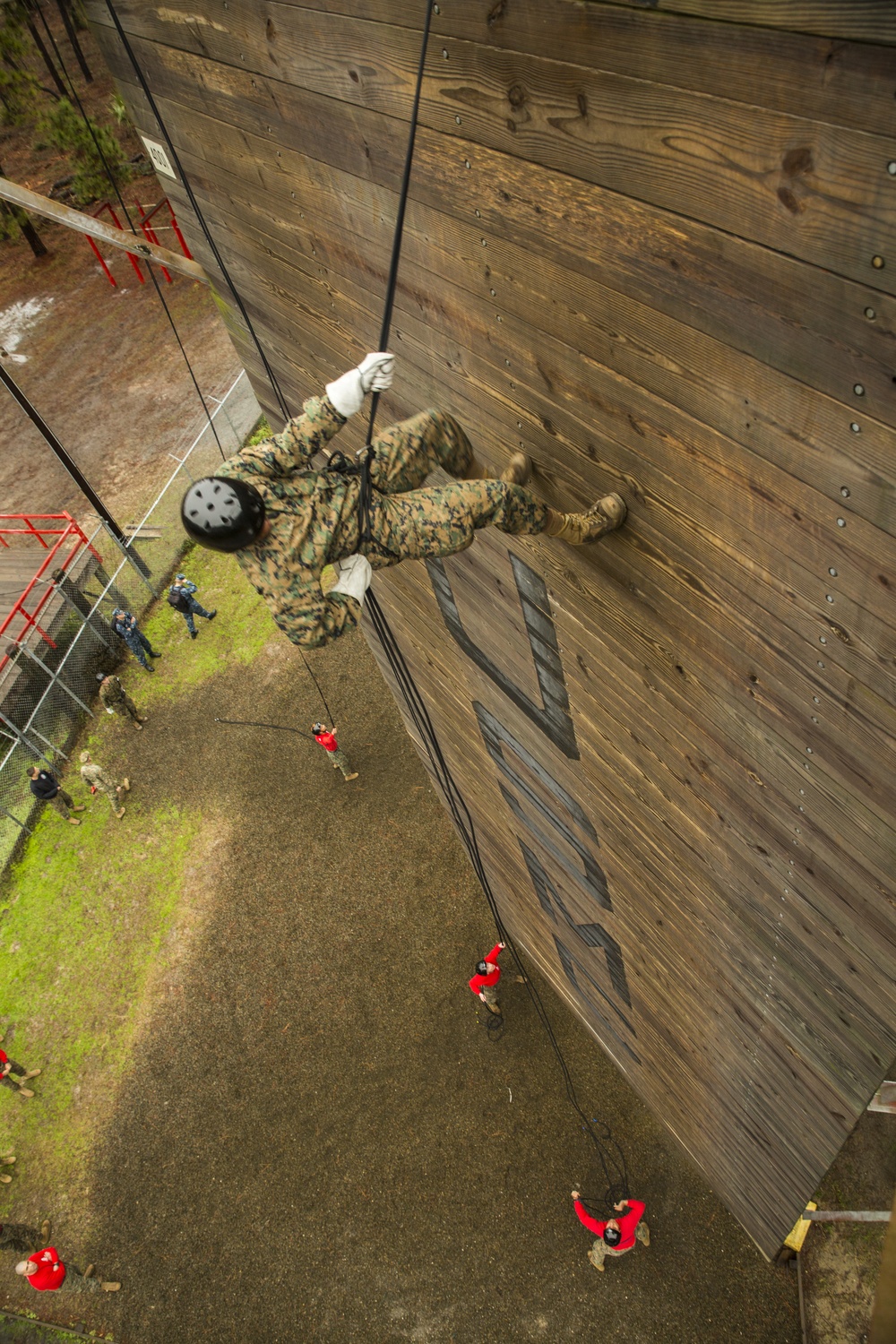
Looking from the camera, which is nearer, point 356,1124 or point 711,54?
point 711,54

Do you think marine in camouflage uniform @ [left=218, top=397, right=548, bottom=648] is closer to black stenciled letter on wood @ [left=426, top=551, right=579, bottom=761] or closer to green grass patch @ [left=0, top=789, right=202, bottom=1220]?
black stenciled letter on wood @ [left=426, top=551, right=579, bottom=761]

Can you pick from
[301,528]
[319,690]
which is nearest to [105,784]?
[319,690]

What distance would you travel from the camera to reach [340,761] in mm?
12359

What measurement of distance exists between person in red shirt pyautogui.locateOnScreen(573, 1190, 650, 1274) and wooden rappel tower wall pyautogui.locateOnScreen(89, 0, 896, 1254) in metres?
1.90

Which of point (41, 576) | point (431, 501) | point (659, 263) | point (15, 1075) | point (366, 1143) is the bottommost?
point (366, 1143)

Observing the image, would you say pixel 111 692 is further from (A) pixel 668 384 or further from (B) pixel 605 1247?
(A) pixel 668 384

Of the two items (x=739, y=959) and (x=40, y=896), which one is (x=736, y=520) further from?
(x=40, y=896)

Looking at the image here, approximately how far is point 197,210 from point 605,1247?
9.55m

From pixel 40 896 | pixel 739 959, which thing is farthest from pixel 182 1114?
pixel 739 959

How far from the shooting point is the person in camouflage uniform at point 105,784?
42.5ft

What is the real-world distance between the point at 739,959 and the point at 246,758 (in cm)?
1020

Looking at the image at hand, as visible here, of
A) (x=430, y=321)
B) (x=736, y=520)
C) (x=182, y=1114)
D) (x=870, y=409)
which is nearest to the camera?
(x=870, y=409)

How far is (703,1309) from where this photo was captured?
7781 millimetres

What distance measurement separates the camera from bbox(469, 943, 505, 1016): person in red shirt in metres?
9.41
